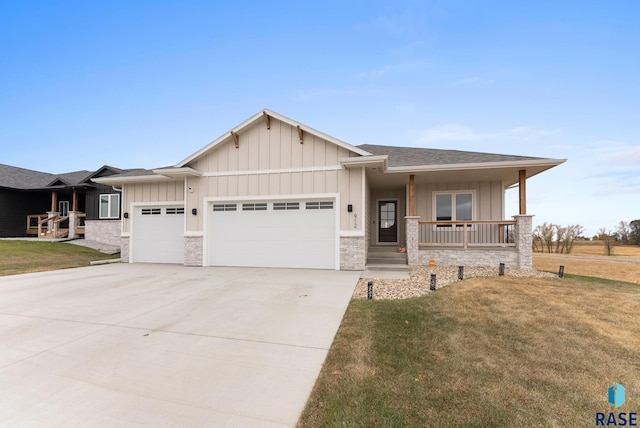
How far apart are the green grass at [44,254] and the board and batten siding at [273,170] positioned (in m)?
6.26

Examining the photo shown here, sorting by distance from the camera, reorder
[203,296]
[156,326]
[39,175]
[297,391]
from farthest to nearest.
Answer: [39,175]
[203,296]
[156,326]
[297,391]

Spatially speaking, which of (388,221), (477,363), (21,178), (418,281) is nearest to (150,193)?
(388,221)

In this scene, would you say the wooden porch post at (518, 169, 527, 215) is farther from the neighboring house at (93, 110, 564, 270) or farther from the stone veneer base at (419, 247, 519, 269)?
the stone veneer base at (419, 247, 519, 269)

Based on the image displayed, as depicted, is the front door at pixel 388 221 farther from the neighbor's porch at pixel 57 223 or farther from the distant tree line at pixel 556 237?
the neighbor's porch at pixel 57 223

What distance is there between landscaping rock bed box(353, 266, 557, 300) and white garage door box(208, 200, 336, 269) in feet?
8.22

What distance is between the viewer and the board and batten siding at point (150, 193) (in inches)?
463

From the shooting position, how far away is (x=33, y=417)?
2.33 meters

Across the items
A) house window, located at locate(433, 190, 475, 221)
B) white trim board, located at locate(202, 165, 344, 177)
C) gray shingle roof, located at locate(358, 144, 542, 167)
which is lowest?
house window, located at locate(433, 190, 475, 221)

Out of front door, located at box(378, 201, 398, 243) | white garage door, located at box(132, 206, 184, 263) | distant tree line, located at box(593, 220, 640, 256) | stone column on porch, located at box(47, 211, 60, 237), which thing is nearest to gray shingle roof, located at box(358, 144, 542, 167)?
front door, located at box(378, 201, 398, 243)

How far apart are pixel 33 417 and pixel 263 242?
26.1ft

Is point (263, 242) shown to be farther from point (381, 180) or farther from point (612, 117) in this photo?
point (612, 117)

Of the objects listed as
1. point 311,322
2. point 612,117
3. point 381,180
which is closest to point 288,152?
point 381,180

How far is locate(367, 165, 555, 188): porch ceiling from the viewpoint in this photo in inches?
396

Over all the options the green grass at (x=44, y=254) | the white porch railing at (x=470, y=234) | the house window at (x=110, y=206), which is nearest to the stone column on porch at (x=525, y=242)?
the white porch railing at (x=470, y=234)
